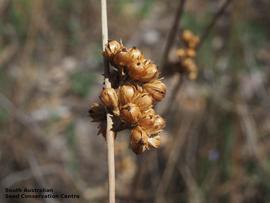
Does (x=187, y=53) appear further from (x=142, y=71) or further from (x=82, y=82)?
(x=82, y=82)

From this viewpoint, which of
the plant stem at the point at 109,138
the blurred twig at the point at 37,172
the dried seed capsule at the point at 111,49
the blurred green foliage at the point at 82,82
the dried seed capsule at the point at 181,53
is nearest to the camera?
the plant stem at the point at 109,138

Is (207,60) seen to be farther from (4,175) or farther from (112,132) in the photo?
(112,132)

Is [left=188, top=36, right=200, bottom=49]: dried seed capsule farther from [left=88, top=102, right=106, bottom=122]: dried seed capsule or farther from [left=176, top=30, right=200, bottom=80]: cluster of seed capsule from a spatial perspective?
[left=88, top=102, right=106, bottom=122]: dried seed capsule

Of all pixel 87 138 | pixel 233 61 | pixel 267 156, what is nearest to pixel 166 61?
pixel 233 61

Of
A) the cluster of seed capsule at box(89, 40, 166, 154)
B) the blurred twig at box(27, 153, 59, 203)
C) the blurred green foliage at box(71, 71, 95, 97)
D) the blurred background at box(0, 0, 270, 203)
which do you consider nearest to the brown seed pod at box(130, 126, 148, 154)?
the cluster of seed capsule at box(89, 40, 166, 154)

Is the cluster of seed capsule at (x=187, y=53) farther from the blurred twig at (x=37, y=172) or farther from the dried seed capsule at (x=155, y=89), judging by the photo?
the blurred twig at (x=37, y=172)

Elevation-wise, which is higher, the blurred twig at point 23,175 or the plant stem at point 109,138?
the blurred twig at point 23,175

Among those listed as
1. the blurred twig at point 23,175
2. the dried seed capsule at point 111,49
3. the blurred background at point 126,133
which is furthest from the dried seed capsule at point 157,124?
the blurred twig at point 23,175

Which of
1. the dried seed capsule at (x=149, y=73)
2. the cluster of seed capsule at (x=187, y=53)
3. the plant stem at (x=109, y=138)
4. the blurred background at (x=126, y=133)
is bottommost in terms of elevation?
the plant stem at (x=109, y=138)
